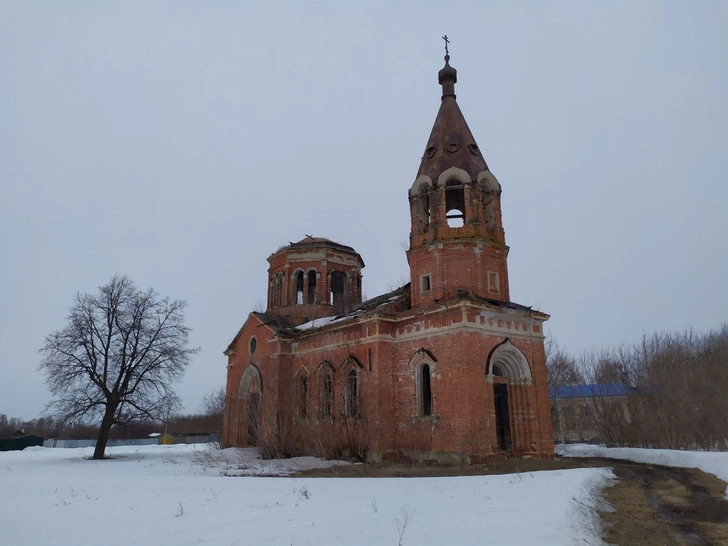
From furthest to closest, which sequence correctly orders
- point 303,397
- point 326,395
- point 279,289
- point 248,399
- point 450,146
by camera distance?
point 279,289 < point 248,399 < point 303,397 < point 326,395 < point 450,146

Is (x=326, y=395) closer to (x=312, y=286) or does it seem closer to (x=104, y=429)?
(x=312, y=286)

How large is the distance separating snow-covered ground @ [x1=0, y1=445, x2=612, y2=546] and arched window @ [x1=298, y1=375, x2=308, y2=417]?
10.2m

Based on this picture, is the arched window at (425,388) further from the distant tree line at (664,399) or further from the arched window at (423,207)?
the distant tree line at (664,399)

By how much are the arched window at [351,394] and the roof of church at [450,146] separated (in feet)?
29.1

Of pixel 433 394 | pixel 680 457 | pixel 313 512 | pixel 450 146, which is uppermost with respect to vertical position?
pixel 450 146

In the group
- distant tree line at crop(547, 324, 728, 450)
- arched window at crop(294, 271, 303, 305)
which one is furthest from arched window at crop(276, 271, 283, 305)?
distant tree line at crop(547, 324, 728, 450)

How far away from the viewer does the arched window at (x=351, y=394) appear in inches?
851

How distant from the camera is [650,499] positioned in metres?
11.0

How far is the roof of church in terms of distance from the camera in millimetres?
22016

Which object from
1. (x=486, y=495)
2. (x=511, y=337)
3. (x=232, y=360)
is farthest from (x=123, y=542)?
(x=232, y=360)

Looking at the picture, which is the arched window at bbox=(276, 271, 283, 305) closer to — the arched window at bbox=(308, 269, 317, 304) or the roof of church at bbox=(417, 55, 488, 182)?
the arched window at bbox=(308, 269, 317, 304)

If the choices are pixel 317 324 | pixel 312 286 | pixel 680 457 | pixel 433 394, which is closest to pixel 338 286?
pixel 312 286

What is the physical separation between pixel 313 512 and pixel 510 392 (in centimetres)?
1301

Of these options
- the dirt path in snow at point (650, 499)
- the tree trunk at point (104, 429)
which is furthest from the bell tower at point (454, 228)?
the tree trunk at point (104, 429)
